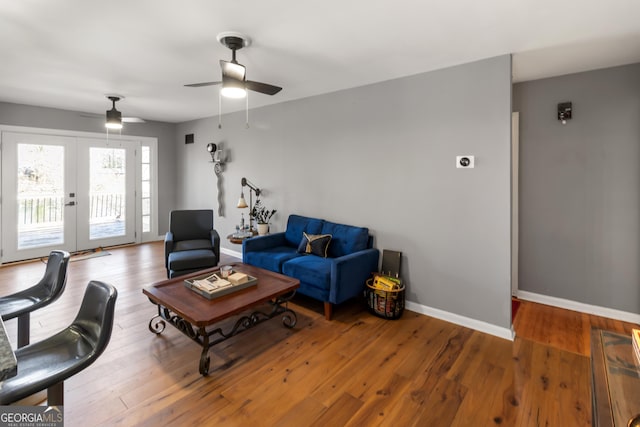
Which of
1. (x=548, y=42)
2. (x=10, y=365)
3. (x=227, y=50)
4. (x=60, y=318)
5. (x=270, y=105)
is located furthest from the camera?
(x=270, y=105)

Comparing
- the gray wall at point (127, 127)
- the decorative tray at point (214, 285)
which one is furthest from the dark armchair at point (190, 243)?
the gray wall at point (127, 127)

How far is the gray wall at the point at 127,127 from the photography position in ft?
16.3

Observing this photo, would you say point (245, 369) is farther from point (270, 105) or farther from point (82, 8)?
point (270, 105)

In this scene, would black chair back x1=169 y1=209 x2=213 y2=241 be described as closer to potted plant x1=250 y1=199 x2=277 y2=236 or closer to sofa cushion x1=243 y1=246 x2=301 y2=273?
potted plant x1=250 y1=199 x2=277 y2=236

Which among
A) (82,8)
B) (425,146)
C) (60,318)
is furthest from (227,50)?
(60,318)

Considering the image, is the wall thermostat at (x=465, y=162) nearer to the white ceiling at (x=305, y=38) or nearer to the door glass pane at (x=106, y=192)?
the white ceiling at (x=305, y=38)

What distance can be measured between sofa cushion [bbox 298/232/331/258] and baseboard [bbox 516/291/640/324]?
2.29 metres

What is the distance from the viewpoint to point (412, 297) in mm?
3486

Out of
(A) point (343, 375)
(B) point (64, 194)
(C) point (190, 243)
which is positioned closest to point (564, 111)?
(A) point (343, 375)

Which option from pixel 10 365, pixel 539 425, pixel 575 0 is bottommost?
pixel 539 425

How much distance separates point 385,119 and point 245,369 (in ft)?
9.17

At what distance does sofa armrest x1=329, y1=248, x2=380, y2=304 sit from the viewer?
3.09 metres

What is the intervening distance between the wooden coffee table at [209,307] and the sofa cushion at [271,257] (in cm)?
40

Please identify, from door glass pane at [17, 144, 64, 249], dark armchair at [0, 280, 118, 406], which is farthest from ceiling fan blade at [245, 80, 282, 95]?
door glass pane at [17, 144, 64, 249]
